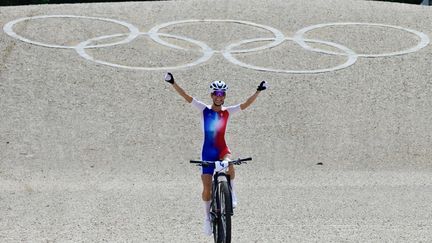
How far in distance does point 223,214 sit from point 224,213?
2.9 inches

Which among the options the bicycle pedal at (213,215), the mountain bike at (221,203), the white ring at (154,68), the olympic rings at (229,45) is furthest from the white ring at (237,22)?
the mountain bike at (221,203)

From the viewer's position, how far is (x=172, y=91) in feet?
65.9

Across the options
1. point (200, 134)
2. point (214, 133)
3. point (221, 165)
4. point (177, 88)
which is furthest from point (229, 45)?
point (221, 165)

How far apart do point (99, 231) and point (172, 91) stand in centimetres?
887

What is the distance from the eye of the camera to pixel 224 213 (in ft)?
33.0

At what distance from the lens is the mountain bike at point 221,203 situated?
9844 mm

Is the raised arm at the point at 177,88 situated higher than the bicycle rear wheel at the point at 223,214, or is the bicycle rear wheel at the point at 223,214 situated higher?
the raised arm at the point at 177,88

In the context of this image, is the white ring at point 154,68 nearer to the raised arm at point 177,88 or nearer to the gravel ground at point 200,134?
the gravel ground at point 200,134

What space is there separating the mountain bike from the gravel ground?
3.19 feet

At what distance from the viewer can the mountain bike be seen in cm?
984

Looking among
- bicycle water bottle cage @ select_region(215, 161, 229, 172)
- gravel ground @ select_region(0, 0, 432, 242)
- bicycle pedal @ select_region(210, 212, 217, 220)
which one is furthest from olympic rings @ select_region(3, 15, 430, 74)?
bicycle water bottle cage @ select_region(215, 161, 229, 172)

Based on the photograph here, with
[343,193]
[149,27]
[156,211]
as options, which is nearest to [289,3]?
[149,27]

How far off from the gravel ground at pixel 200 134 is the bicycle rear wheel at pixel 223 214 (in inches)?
40.7

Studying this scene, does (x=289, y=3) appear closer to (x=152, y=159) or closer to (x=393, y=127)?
(x=393, y=127)
